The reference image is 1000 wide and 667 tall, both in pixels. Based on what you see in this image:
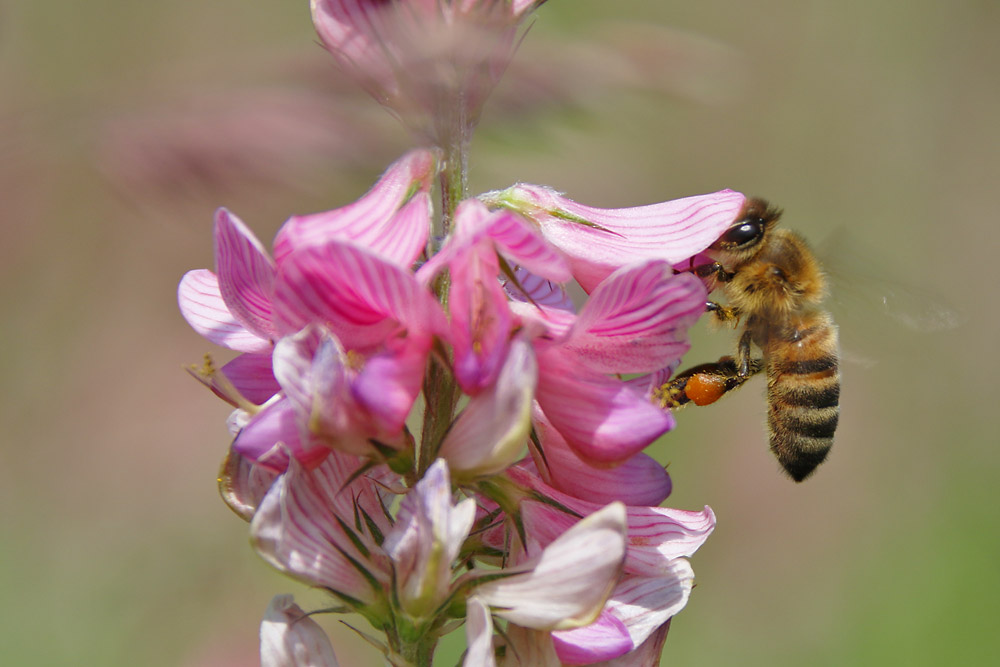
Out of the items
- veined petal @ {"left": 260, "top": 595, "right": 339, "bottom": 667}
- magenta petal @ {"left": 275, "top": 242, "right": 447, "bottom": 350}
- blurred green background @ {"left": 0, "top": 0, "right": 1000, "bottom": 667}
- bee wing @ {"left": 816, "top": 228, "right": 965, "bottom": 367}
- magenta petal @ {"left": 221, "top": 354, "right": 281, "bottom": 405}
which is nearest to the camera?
magenta petal @ {"left": 275, "top": 242, "right": 447, "bottom": 350}

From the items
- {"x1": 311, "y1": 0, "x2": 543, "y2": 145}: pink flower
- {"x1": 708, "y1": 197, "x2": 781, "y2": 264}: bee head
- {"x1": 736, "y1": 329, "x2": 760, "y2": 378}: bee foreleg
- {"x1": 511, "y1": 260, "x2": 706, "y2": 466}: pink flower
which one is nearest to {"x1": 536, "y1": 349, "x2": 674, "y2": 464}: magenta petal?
{"x1": 511, "y1": 260, "x2": 706, "y2": 466}: pink flower

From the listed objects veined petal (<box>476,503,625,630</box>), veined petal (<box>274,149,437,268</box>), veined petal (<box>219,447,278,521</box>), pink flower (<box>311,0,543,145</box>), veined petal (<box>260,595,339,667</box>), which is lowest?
veined petal (<box>260,595,339,667</box>)

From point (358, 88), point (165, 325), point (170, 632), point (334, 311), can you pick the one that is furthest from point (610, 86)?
point (165, 325)

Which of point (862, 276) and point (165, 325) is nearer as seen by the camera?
point (862, 276)

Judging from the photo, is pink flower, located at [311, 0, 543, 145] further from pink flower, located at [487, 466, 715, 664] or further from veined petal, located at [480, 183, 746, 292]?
pink flower, located at [487, 466, 715, 664]

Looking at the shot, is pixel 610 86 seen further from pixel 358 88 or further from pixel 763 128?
pixel 763 128

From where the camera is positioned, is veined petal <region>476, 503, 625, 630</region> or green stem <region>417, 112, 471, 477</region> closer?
veined petal <region>476, 503, 625, 630</region>

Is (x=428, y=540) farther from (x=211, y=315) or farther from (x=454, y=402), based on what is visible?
(x=211, y=315)

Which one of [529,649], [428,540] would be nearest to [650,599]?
[529,649]
